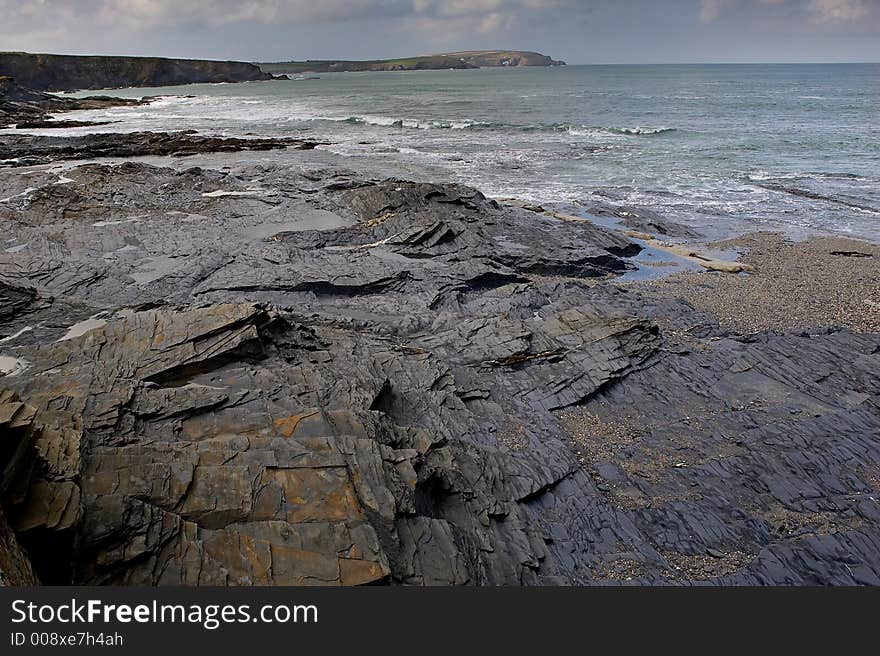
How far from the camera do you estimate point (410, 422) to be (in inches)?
399

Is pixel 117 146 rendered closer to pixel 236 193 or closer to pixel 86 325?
pixel 236 193

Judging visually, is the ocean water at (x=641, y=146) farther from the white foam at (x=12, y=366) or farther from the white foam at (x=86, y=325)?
the white foam at (x=12, y=366)

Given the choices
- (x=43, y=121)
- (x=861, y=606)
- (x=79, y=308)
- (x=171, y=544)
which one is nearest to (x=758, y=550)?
(x=861, y=606)

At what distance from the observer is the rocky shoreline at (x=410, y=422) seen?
6094mm

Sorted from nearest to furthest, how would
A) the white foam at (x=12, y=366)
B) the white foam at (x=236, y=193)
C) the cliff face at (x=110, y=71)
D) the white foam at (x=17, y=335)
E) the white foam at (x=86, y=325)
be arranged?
1. the white foam at (x=12, y=366)
2. the white foam at (x=17, y=335)
3. the white foam at (x=86, y=325)
4. the white foam at (x=236, y=193)
5. the cliff face at (x=110, y=71)

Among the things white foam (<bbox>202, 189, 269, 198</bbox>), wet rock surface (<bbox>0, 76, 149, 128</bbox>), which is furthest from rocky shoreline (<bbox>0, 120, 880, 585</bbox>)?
wet rock surface (<bbox>0, 76, 149, 128</bbox>)

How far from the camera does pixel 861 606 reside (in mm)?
4340

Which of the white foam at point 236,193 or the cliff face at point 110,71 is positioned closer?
the white foam at point 236,193

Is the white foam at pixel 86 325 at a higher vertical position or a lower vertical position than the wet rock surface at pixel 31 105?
lower

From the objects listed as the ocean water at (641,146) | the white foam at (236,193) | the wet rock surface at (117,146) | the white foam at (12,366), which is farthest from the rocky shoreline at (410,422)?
the wet rock surface at (117,146)

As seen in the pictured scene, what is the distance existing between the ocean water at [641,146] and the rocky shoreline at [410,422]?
1172 cm

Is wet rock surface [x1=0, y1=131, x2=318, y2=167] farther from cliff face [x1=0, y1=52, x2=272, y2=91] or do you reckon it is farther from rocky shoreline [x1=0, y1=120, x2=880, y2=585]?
cliff face [x1=0, y1=52, x2=272, y2=91]

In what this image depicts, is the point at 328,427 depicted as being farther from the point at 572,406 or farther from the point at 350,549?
the point at 572,406

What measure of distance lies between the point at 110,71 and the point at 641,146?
14932cm
